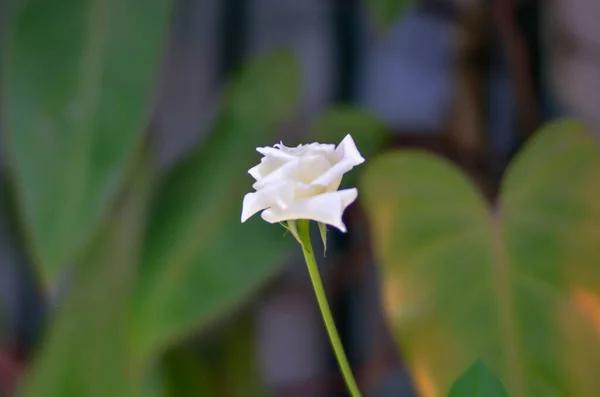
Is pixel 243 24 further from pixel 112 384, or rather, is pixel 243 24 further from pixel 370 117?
pixel 112 384

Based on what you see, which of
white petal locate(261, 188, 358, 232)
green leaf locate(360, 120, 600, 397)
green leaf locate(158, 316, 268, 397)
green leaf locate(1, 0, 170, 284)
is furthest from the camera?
green leaf locate(158, 316, 268, 397)

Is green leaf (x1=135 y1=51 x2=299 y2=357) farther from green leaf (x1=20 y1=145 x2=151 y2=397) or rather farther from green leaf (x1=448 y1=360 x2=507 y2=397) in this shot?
green leaf (x1=448 y1=360 x2=507 y2=397)

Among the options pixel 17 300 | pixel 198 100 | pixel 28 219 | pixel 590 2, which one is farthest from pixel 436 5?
pixel 17 300

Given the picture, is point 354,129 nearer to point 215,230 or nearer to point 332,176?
point 215,230

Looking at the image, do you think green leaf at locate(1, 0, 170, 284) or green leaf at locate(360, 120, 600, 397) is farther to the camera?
green leaf at locate(1, 0, 170, 284)

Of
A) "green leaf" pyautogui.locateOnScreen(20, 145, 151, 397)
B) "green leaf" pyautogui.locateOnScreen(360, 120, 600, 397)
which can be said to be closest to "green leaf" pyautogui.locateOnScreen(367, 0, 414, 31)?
"green leaf" pyautogui.locateOnScreen(360, 120, 600, 397)

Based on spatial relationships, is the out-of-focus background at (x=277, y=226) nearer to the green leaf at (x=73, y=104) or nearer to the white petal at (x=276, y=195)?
the green leaf at (x=73, y=104)

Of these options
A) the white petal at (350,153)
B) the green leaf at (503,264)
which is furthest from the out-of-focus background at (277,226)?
the white petal at (350,153)
